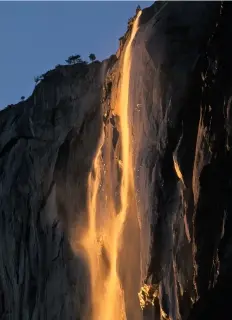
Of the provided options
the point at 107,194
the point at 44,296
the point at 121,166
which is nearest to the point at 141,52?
the point at 121,166

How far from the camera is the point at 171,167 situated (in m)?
13.6

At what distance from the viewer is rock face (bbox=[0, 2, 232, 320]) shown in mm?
11844

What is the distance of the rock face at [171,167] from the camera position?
11.8 meters

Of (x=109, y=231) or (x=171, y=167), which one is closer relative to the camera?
(x=171, y=167)

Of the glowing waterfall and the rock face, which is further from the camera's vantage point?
the glowing waterfall

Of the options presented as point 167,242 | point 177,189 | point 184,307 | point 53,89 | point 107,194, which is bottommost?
point 184,307

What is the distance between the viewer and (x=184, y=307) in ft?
40.7

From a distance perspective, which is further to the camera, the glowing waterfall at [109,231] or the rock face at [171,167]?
the glowing waterfall at [109,231]

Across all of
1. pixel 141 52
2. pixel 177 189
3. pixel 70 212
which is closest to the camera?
pixel 177 189

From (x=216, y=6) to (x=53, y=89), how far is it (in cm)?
1375

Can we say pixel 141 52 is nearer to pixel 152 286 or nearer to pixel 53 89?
pixel 152 286

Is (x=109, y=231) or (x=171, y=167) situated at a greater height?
(x=171, y=167)

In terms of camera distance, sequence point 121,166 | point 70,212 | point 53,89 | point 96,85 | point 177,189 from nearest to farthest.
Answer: point 177,189 < point 121,166 < point 70,212 < point 96,85 < point 53,89

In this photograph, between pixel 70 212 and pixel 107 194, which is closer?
pixel 107 194
